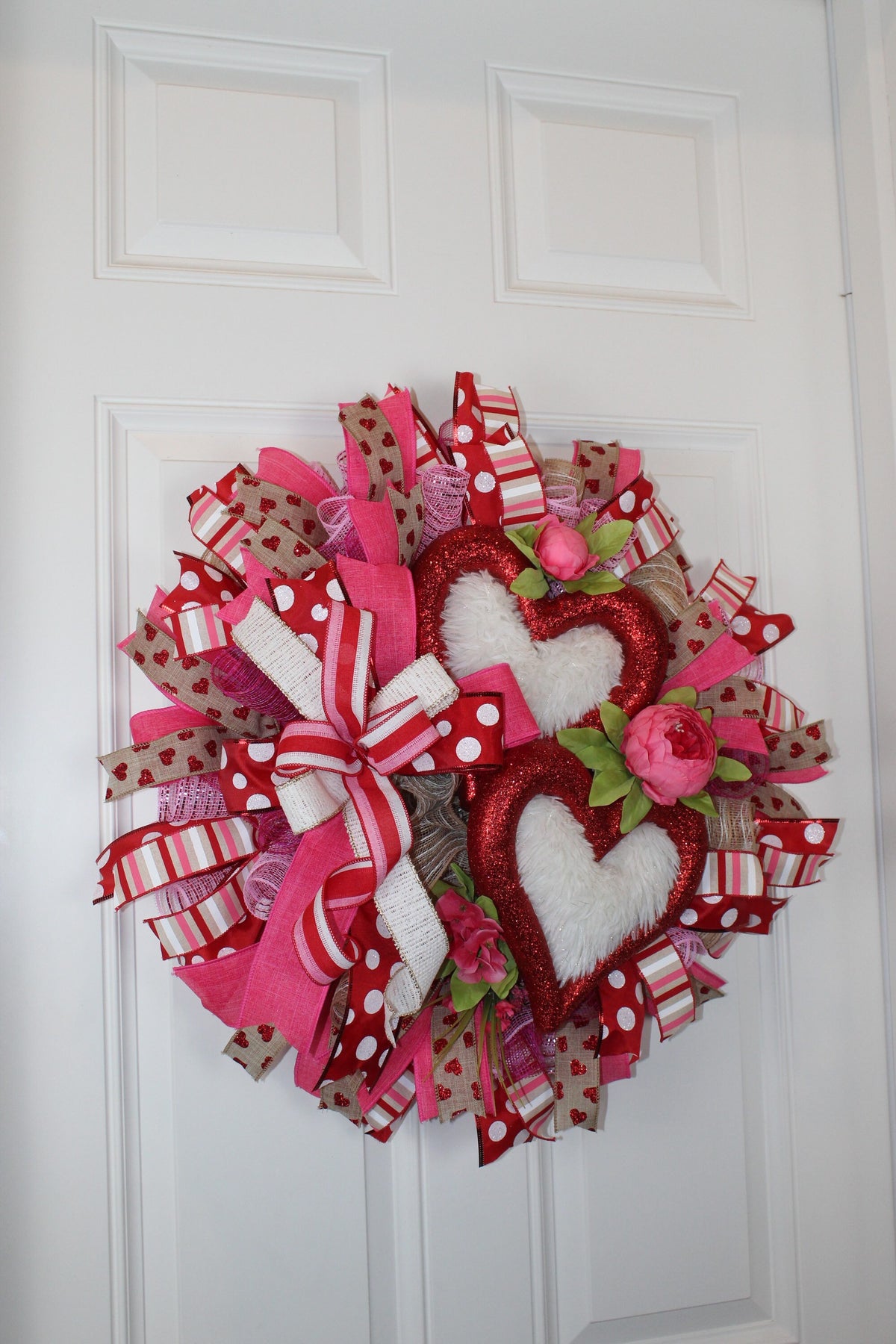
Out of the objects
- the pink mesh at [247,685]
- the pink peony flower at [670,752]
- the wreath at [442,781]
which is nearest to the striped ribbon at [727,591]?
the wreath at [442,781]

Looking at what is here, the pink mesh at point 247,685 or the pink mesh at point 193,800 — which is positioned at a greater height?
the pink mesh at point 247,685

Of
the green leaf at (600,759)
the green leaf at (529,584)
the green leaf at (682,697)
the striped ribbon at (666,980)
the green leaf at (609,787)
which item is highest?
the green leaf at (529,584)

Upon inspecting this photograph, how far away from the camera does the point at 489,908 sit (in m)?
0.66

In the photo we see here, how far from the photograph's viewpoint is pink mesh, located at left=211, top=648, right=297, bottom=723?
0.66 m

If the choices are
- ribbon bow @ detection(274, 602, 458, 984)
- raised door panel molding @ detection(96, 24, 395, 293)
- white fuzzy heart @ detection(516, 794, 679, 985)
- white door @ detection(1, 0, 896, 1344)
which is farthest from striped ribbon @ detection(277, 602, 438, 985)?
raised door panel molding @ detection(96, 24, 395, 293)

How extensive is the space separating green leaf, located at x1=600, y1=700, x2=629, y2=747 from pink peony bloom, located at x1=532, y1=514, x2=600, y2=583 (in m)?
0.10

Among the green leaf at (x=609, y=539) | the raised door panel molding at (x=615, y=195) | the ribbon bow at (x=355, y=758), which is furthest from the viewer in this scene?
the raised door panel molding at (x=615, y=195)

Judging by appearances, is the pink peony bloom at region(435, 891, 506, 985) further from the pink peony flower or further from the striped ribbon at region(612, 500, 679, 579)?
the striped ribbon at region(612, 500, 679, 579)

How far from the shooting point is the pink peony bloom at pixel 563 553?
0.67 m

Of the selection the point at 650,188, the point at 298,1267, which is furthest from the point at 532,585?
the point at 298,1267

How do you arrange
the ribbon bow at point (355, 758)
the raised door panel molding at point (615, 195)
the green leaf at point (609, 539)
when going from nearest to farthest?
1. the ribbon bow at point (355, 758)
2. the green leaf at point (609, 539)
3. the raised door panel molding at point (615, 195)

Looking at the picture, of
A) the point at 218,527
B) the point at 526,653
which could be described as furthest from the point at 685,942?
the point at 218,527

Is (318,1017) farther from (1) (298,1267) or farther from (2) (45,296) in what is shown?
(2) (45,296)

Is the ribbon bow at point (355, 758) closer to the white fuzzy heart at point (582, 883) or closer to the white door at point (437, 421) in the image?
the white fuzzy heart at point (582, 883)
